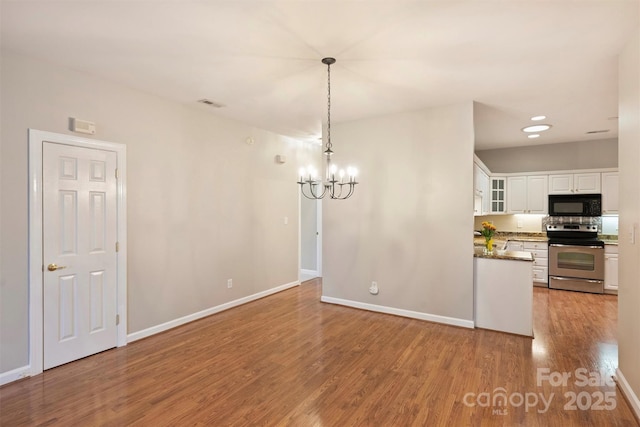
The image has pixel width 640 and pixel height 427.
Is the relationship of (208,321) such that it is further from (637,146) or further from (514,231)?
(514,231)

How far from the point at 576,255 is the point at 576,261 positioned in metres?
0.11

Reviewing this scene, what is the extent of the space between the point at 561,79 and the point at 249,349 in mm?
4241

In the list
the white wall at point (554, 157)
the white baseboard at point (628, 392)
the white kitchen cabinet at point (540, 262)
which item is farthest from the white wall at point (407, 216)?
the white wall at point (554, 157)

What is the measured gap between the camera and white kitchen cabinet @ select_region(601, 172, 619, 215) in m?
5.96

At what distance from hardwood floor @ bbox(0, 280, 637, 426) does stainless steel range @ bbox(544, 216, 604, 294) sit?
183cm

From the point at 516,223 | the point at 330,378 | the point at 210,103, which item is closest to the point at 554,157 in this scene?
the point at 516,223

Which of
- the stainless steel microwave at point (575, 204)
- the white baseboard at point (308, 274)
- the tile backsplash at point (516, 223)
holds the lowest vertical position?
the white baseboard at point (308, 274)

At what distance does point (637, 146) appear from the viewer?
7.95 ft

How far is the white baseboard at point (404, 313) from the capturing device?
4.21m

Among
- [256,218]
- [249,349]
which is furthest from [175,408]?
[256,218]

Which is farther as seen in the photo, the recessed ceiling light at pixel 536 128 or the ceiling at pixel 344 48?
the recessed ceiling light at pixel 536 128

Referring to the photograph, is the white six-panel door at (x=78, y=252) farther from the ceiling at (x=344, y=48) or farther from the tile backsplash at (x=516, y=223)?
the tile backsplash at (x=516, y=223)

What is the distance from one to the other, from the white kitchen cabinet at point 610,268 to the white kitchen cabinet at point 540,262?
84 centimetres

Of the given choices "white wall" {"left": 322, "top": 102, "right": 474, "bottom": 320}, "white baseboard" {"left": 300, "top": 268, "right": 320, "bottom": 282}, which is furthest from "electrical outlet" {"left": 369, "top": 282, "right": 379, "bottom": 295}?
"white baseboard" {"left": 300, "top": 268, "right": 320, "bottom": 282}
